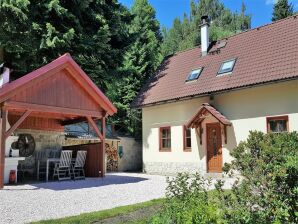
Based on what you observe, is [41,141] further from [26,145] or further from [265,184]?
[265,184]

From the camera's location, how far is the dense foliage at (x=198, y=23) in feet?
145

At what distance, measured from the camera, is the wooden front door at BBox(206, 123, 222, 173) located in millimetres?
16281

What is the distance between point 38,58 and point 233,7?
→ 145 ft

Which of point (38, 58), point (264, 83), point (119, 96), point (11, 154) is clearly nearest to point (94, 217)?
point (11, 154)

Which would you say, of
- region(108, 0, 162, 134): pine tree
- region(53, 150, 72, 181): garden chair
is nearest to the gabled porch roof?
region(53, 150, 72, 181): garden chair

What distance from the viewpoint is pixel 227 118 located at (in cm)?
1584

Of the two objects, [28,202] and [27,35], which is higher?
[27,35]

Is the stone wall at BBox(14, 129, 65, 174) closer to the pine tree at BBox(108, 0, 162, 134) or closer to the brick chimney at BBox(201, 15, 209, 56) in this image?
the pine tree at BBox(108, 0, 162, 134)

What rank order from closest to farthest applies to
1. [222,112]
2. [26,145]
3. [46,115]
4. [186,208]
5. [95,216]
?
[186,208] < [95,216] < [26,145] < [46,115] < [222,112]

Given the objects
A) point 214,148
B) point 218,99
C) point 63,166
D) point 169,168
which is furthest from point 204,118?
point 63,166

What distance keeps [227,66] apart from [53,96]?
8.66m

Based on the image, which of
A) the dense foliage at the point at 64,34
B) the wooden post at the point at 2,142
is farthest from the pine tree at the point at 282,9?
the wooden post at the point at 2,142

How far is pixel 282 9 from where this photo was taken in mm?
27141

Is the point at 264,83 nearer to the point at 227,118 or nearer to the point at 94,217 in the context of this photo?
the point at 227,118
